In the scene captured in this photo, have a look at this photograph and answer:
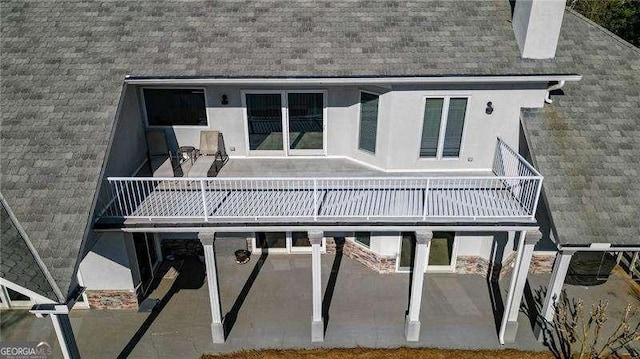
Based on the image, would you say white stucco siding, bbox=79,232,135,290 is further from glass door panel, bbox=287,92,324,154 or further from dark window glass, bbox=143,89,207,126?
glass door panel, bbox=287,92,324,154

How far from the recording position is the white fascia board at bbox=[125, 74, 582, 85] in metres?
12.8

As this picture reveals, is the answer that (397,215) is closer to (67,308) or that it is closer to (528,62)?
(528,62)

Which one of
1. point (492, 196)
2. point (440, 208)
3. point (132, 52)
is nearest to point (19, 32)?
point (132, 52)

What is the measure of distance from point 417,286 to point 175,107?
31.2 feet

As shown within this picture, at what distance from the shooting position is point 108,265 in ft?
46.3

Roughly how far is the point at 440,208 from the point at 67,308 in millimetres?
9693

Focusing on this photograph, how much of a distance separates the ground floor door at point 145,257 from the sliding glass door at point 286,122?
480cm

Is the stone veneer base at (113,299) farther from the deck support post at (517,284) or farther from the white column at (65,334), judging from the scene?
the deck support post at (517,284)

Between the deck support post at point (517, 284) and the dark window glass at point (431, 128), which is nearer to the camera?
the deck support post at point (517, 284)

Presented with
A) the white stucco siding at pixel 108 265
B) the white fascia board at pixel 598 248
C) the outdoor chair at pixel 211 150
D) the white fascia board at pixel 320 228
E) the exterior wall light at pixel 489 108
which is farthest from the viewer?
the outdoor chair at pixel 211 150

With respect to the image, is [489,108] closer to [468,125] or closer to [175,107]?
[468,125]

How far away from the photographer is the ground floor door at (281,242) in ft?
57.2

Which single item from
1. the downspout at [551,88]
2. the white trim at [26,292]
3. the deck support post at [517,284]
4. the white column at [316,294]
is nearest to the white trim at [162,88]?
the white column at [316,294]

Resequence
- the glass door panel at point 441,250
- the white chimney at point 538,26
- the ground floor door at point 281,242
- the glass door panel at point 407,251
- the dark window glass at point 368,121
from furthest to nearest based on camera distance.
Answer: the ground floor door at point 281,242 → the glass door panel at point 441,250 → the glass door panel at point 407,251 → the dark window glass at point 368,121 → the white chimney at point 538,26
